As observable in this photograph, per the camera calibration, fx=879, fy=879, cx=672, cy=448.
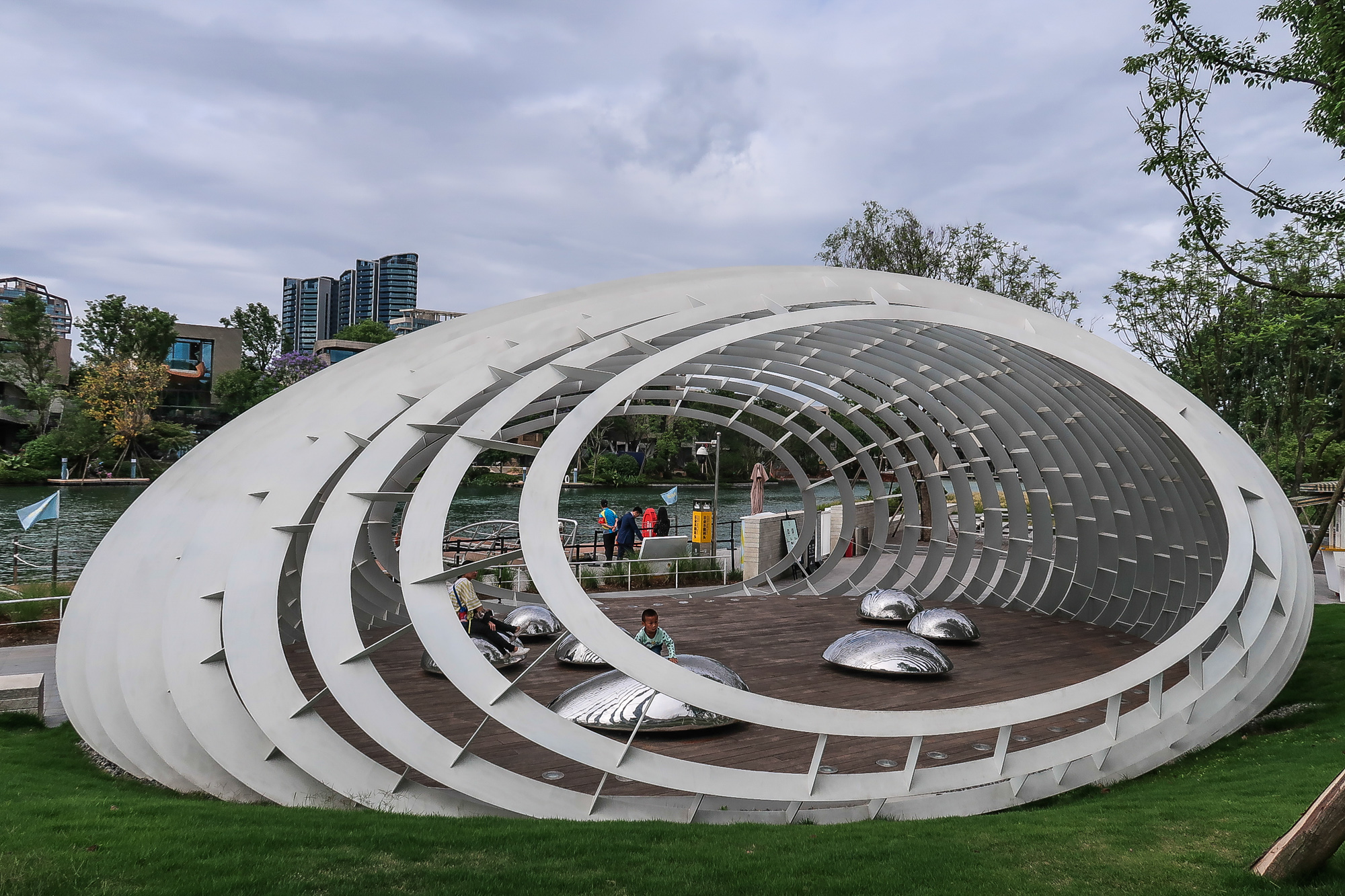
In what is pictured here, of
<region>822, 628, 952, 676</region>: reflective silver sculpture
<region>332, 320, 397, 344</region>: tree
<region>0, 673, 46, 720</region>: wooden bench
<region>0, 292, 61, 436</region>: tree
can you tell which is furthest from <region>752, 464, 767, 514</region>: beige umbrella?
<region>332, 320, 397, 344</region>: tree

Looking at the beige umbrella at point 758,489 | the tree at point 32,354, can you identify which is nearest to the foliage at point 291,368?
the tree at point 32,354

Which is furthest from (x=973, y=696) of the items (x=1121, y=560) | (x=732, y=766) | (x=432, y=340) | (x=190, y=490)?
(x=190, y=490)

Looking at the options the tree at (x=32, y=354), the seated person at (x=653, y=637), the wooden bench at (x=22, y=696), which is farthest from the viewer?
the tree at (x=32, y=354)

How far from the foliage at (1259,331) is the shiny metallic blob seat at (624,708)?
18875mm

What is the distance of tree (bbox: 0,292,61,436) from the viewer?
51.4 m

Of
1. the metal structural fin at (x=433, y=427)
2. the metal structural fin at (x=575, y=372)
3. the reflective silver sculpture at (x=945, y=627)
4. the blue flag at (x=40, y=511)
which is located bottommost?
the reflective silver sculpture at (x=945, y=627)

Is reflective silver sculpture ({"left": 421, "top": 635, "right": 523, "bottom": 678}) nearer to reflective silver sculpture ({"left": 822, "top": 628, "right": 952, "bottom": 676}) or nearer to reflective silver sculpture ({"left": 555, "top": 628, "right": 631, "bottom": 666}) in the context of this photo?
reflective silver sculpture ({"left": 555, "top": 628, "right": 631, "bottom": 666})

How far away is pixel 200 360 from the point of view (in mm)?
69438

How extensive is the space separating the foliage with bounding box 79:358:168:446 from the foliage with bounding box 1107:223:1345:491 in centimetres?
4924

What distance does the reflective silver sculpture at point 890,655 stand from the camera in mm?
10609

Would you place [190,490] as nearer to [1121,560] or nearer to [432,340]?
[432,340]

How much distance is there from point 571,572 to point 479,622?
5.23m

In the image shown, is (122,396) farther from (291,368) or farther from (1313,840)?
(1313,840)

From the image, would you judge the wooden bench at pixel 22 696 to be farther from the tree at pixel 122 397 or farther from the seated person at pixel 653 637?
the tree at pixel 122 397
